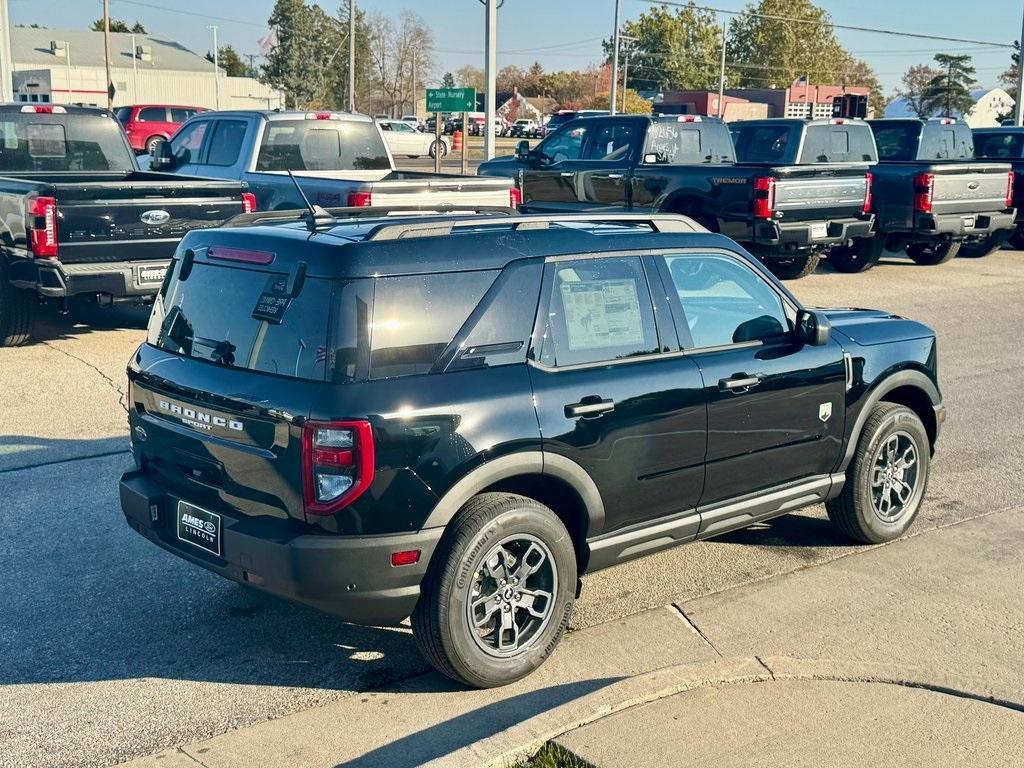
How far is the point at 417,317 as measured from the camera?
436cm

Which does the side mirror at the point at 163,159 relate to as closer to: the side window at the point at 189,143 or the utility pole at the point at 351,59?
the side window at the point at 189,143

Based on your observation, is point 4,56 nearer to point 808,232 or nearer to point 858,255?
point 808,232

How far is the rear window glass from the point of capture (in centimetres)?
425

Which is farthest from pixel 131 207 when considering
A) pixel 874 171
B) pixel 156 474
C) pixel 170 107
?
pixel 170 107

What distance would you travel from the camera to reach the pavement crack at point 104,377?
29.2ft

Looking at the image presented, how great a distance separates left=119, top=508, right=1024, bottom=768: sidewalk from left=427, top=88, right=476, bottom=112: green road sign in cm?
2341

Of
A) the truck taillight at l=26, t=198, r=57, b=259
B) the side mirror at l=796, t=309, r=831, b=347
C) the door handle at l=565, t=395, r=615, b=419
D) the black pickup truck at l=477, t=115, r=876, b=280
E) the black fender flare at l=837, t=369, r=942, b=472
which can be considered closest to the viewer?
the door handle at l=565, t=395, r=615, b=419

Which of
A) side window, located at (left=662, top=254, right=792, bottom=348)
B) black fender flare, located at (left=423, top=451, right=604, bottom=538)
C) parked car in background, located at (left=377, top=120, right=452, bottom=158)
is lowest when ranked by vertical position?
black fender flare, located at (left=423, top=451, right=604, bottom=538)

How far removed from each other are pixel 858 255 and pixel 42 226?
1212cm

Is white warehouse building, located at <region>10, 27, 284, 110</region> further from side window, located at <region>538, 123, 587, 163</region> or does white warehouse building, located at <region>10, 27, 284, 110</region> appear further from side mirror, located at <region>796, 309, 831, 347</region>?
side mirror, located at <region>796, 309, 831, 347</region>

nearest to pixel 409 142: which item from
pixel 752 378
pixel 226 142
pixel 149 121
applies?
pixel 149 121

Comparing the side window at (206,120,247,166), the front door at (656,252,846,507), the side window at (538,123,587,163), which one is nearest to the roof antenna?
the front door at (656,252,846,507)

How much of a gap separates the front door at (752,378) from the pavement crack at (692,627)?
1.62 feet

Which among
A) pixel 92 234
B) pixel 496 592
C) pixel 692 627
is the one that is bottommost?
pixel 692 627
